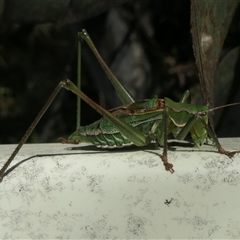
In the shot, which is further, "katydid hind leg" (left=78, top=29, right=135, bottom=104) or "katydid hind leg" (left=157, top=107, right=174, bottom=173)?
"katydid hind leg" (left=78, top=29, right=135, bottom=104)

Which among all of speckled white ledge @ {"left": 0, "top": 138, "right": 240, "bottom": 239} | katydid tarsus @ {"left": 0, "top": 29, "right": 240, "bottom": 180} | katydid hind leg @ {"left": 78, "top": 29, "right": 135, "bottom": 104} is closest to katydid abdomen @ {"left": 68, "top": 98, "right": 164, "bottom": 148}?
katydid tarsus @ {"left": 0, "top": 29, "right": 240, "bottom": 180}

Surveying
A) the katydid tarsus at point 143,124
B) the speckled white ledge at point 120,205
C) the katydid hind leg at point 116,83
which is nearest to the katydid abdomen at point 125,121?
the katydid tarsus at point 143,124

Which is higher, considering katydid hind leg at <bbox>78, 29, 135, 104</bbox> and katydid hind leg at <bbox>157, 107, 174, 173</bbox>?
katydid hind leg at <bbox>78, 29, 135, 104</bbox>

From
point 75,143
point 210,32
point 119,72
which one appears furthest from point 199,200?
point 119,72

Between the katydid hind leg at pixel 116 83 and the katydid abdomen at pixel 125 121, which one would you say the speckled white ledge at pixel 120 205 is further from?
the katydid hind leg at pixel 116 83

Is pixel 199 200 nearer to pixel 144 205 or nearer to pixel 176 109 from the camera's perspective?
pixel 144 205

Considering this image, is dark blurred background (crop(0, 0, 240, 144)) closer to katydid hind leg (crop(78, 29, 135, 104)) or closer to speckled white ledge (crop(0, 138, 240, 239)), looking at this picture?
katydid hind leg (crop(78, 29, 135, 104))
